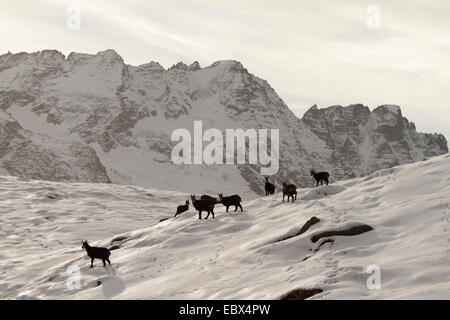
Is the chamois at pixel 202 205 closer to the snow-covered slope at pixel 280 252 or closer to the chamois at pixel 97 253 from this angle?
the snow-covered slope at pixel 280 252

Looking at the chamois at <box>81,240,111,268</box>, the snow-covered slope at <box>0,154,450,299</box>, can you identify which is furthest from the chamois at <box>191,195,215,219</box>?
the chamois at <box>81,240,111,268</box>

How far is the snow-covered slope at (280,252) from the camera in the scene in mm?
15031

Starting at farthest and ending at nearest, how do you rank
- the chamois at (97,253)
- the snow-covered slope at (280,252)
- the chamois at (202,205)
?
the chamois at (202,205), the chamois at (97,253), the snow-covered slope at (280,252)

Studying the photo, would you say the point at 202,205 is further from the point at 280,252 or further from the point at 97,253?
the point at 280,252

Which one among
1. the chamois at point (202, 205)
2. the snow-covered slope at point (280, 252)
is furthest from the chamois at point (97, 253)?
the chamois at point (202, 205)

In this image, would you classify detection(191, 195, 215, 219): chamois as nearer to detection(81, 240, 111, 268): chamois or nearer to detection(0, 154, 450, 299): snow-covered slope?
detection(0, 154, 450, 299): snow-covered slope

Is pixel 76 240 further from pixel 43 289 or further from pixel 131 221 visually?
pixel 43 289

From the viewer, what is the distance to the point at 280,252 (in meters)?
19.1

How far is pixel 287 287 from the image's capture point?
49.4ft

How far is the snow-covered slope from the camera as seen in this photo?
15.0 meters

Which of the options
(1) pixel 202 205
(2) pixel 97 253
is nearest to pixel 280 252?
(2) pixel 97 253

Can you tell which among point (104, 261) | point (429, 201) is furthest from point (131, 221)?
point (429, 201)

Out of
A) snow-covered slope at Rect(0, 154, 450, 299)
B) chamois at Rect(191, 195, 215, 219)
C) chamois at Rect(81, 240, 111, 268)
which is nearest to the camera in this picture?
snow-covered slope at Rect(0, 154, 450, 299)
